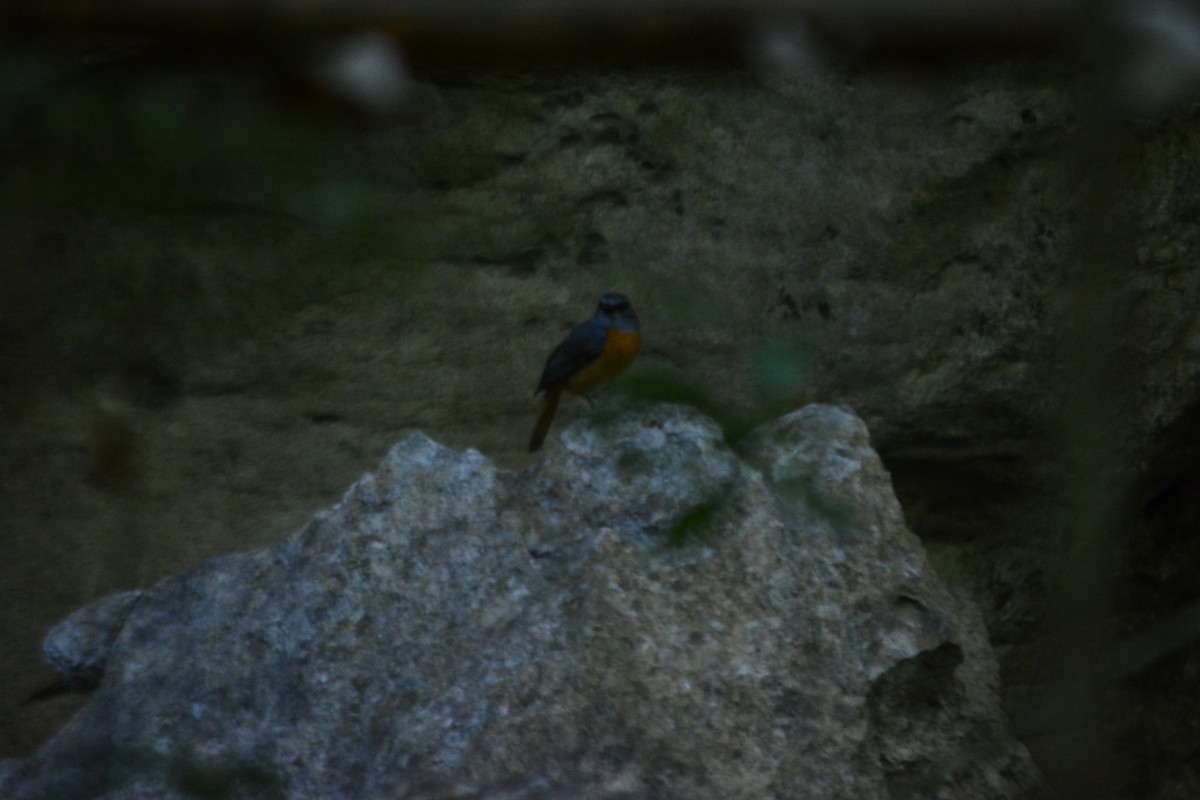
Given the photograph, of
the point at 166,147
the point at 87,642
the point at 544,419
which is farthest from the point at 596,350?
the point at 166,147

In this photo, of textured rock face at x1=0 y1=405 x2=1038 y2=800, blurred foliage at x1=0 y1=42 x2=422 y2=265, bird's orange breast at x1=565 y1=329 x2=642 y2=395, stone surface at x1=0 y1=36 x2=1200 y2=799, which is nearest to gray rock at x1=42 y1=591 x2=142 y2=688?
textured rock face at x1=0 y1=405 x2=1038 y2=800

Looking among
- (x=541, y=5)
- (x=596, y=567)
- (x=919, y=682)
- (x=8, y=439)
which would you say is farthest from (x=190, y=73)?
(x=8, y=439)

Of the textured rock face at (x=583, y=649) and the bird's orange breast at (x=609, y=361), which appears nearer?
the textured rock face at (x=583, y=649)

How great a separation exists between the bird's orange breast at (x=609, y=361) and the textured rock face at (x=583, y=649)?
817 mm

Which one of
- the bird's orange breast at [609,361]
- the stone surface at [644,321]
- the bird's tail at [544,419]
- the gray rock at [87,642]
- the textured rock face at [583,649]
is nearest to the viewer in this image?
the textured rock face at [583,649]

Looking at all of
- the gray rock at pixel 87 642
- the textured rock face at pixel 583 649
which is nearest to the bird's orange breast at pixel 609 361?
the textured rock face at pixel 583 649

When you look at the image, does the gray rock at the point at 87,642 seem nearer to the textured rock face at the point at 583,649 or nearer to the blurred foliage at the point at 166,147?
the textured rock face at the point at 583,649

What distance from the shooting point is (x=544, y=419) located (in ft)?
12.4

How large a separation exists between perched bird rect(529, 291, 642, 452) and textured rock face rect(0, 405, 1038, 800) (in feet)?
2.81

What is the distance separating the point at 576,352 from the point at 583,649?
138 cm

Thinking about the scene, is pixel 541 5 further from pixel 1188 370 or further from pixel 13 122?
pixel 1188 370

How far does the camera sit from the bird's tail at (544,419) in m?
3.75

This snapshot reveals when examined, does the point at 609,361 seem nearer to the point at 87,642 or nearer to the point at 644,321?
the point at 644,321

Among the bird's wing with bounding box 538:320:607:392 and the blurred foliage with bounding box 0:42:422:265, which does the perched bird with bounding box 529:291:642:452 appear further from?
the blurred foliage with bounding box 0:42:422:265
